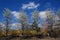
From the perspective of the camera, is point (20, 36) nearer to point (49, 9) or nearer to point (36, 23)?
point (36, 23)

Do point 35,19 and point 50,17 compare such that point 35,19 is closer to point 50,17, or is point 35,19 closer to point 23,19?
point 23,19

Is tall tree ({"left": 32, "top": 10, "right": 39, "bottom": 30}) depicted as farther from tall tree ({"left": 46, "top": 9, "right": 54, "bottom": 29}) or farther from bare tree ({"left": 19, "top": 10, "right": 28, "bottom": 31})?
tall tree ({"left": 46, "top": 9, "right": 54, "bottom": 29})

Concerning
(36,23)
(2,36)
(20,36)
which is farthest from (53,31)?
(2,36)

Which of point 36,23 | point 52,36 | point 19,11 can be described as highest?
point 19,11

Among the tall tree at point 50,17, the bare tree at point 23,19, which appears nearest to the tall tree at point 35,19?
the bare tree at point 23,19

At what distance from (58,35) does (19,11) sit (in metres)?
2.47

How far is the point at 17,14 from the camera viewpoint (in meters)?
8.96

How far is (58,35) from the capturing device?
8.82 meters

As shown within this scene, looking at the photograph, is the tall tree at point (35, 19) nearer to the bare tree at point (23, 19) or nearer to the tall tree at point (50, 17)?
→ the bare tree at point (23, 19)

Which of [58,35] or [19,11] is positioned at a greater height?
[19,11]

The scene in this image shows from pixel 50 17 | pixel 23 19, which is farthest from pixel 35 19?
pixel 50 17

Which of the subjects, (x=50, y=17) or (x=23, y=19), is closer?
(x=50, y=17)

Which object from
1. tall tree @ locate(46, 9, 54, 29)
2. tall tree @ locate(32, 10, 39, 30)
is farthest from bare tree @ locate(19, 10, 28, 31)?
tall tree @ locate(46, 9, 54, 29)

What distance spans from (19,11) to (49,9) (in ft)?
5.32
